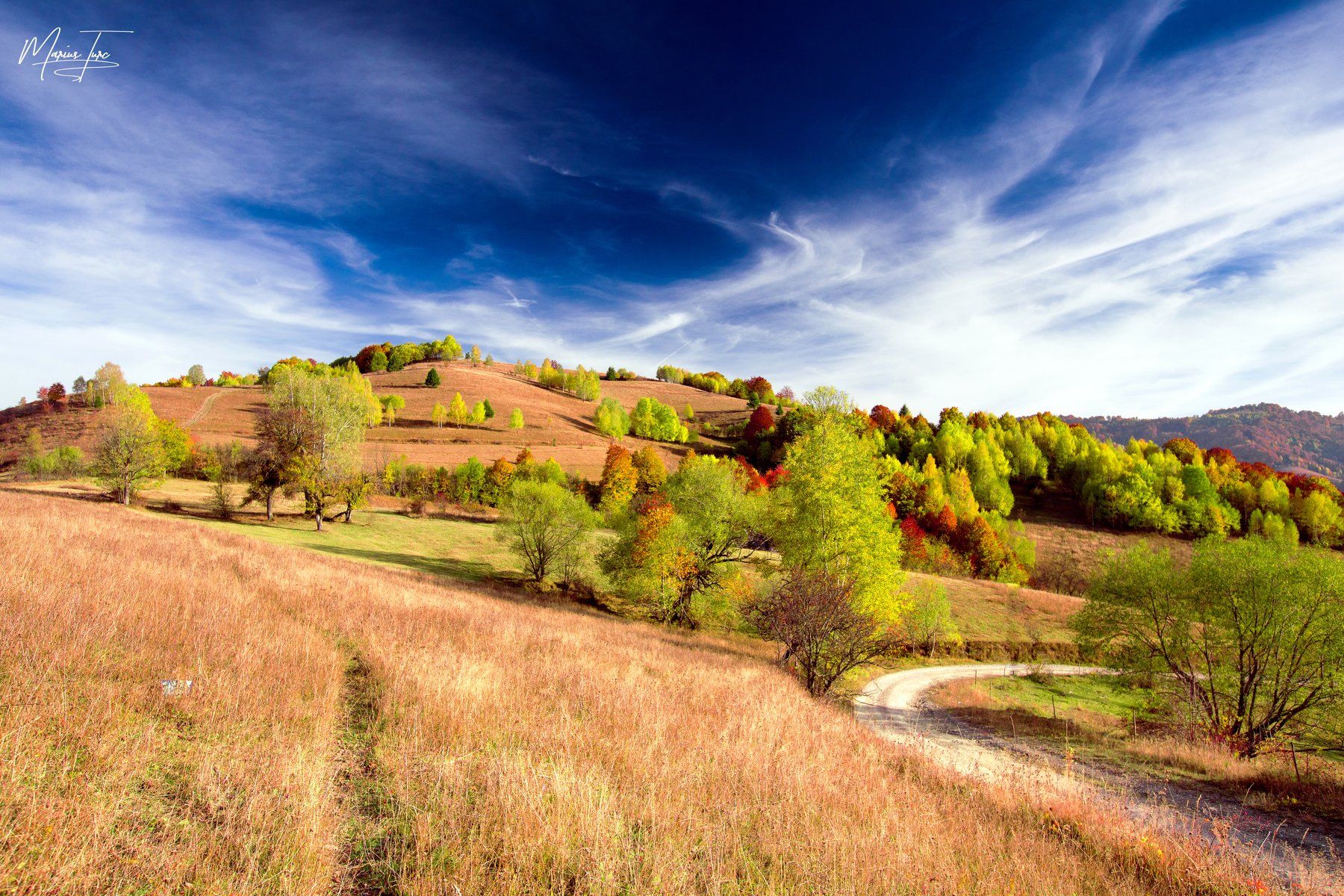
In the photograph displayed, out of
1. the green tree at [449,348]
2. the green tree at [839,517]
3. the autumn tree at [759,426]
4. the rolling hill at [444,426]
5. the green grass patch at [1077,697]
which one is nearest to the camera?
the green tree at [839,517]

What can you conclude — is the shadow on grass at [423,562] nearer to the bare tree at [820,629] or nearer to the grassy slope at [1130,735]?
the bare tree at [820,629]

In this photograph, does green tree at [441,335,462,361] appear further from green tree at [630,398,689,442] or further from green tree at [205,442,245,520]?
green tree at [205,442,245,520]

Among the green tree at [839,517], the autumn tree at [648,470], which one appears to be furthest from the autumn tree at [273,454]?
the autumn tree at [648,470]

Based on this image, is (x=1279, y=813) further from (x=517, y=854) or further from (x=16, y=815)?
(x=16, y=815)

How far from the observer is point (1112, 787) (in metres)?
13.5

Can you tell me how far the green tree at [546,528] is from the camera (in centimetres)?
4031

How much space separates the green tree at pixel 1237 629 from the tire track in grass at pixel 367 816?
2821cm

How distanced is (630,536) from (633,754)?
31.0 m

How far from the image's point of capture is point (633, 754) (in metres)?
6.18

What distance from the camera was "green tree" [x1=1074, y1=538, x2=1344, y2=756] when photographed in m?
19.8

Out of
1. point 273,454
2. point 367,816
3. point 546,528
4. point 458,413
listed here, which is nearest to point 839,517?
point 367,816

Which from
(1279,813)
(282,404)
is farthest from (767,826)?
(282,404)

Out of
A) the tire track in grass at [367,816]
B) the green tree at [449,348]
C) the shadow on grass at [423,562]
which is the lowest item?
the shadow on grass at [423,562]

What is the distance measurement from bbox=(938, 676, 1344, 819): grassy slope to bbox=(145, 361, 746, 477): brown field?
66287 millimetres
